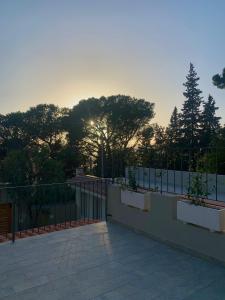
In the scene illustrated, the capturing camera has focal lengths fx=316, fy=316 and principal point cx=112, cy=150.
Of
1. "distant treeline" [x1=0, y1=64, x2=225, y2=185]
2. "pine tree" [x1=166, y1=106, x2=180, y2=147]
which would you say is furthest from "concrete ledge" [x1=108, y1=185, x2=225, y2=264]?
"pine tree" [x1=166, y1=106, x2=180, y2=147]

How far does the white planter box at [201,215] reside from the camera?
374 cm

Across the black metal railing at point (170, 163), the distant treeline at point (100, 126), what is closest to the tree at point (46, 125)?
the distant treeline at point (100, 126)

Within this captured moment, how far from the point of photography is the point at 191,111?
78.3ft

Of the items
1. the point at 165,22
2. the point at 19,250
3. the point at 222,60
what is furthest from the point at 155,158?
the point at 222,60

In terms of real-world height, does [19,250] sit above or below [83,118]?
below

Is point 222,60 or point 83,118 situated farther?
point 83,118

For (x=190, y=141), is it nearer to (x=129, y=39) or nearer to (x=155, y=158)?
(x=129, y=39)

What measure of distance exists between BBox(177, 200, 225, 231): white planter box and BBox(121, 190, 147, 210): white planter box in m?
0.80

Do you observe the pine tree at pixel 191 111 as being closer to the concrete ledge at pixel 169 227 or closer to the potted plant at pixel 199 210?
the concrete ledge at pixel 169 227

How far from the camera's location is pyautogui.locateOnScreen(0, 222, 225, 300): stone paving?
10.4 ft

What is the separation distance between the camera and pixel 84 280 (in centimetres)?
349

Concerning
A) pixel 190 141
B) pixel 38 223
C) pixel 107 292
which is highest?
pixel 190 141

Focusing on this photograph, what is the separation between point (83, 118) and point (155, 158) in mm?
16748

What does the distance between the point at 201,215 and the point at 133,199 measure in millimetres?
1444
